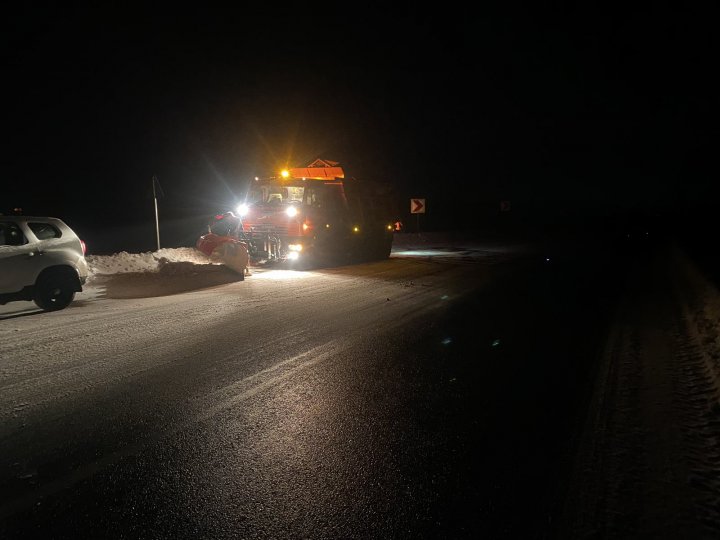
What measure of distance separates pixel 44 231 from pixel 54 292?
44.7 inches

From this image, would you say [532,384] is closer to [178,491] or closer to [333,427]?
[333,427]

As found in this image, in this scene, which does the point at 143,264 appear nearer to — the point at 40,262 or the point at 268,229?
the point at 268,229

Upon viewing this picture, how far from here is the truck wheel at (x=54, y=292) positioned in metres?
8.80

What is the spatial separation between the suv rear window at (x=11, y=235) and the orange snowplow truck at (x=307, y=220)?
321 inches

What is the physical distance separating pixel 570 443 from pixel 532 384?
4.70 ft

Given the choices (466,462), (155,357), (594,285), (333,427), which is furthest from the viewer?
(594,285)

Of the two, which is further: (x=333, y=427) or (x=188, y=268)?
(x=188, y=268)

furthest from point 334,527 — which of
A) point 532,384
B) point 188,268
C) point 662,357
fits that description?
point 188,268

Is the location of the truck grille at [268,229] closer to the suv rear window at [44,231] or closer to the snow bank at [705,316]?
the suv rear window at [44,231]

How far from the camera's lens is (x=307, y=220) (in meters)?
15.9

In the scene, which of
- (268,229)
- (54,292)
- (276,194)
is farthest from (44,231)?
(276,194)

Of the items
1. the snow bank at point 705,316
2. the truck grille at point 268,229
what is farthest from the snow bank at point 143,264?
the snow bank at point 705,316

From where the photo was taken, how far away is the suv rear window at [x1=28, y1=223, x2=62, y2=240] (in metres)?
8.85

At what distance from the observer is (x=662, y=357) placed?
6402mm
